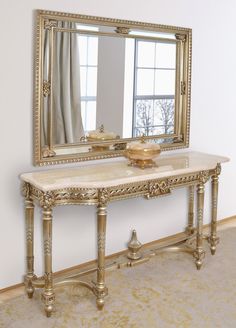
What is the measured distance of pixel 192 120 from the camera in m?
4.00

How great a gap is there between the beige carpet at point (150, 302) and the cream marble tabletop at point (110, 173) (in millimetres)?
782

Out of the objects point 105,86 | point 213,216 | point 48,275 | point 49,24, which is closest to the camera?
point 48,275

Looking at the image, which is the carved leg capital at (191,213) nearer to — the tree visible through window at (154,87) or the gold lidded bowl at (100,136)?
the tree visible through window at (154,87)

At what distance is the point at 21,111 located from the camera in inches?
114

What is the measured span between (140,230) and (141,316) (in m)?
1.03

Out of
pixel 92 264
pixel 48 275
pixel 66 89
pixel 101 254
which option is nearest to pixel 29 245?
pixel 48 275

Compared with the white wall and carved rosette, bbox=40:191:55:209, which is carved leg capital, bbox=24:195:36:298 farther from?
carved rosette, bbox=40:191:55:209

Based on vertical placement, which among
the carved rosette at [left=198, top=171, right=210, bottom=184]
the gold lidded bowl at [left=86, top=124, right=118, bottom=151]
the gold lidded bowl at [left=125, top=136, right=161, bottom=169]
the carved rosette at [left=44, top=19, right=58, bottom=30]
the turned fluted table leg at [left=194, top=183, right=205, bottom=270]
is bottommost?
the turned fluted table leg at [left=194, top=183, right=205, bottom=270]

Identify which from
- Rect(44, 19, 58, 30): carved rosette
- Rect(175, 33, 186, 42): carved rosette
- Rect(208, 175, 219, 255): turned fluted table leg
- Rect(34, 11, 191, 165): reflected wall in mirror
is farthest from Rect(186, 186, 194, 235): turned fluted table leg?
Rect(44, 19, 58, 30): carved rosette

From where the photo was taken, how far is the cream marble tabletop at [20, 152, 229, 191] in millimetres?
2697

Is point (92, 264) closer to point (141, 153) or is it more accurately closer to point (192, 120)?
point (141, 153)

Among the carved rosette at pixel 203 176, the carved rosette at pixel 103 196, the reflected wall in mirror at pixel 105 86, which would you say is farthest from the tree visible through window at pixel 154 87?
the carved rosette at pixel 103 196

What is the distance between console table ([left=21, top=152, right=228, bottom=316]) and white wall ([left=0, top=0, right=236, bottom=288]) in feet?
0.45

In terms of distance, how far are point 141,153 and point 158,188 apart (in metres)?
0.26
